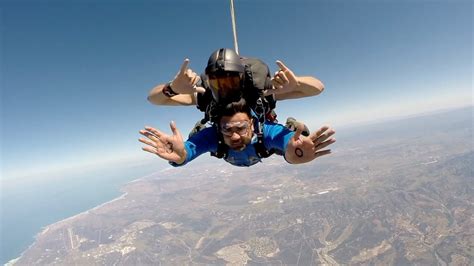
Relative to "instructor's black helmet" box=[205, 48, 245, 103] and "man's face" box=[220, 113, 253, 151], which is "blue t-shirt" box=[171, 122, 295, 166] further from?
"instructor's black helmet" box=[205, 48, 245, 103]

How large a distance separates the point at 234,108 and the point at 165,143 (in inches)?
35.0

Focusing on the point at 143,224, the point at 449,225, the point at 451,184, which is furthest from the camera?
the point at 143,224

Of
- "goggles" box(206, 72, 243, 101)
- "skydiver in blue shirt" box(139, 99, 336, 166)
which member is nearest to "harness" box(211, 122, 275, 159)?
"skydiver in blue shirt" box(139, 99, 336, 166)

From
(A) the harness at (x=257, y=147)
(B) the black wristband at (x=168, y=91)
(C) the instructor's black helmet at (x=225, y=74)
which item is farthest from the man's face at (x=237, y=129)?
(B) the black wristband at (x=168, y=91)

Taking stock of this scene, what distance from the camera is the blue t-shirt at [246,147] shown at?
3.04 meters

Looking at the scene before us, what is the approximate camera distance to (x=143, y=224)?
14025 cm

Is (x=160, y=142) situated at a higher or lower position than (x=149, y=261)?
higher

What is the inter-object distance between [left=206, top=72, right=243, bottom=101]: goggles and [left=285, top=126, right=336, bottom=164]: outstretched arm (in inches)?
39.0

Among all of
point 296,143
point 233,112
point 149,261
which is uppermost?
point 233,112

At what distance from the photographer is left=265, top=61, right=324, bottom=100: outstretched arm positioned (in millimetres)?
2734

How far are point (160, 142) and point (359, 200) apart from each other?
13442 cm

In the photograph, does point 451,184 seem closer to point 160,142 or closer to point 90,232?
point 160,142

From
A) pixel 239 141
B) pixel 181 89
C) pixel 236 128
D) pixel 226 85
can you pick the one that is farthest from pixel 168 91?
pixel 239 141

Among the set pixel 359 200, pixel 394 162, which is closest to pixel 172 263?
pixel 359 200
